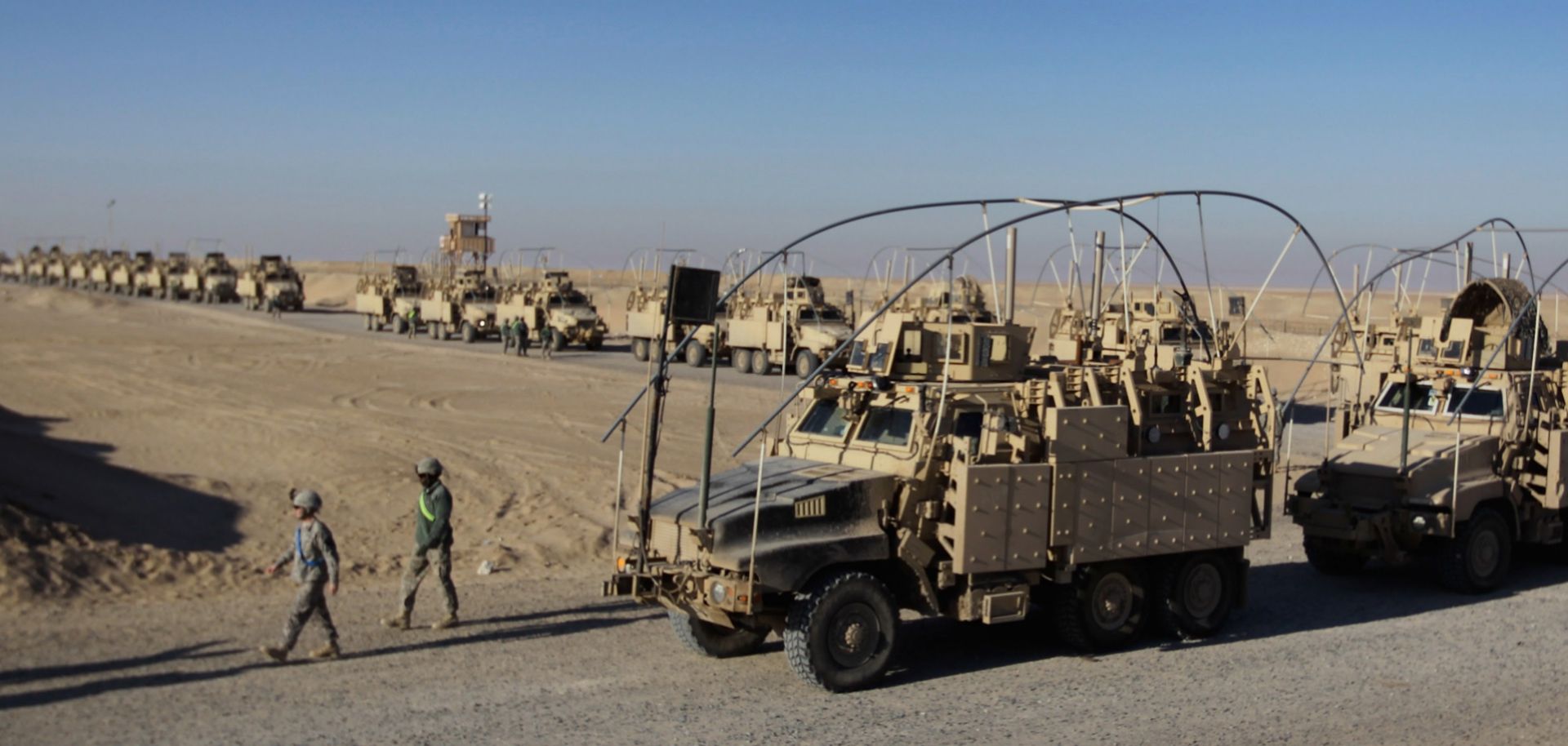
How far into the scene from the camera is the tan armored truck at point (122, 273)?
89.1 meters

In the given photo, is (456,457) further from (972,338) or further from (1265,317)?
(1265,317)

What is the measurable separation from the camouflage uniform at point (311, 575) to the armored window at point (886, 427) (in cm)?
413

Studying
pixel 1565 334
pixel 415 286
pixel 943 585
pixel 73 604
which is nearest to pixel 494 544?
pixel 73 604

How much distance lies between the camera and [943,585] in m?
10.8

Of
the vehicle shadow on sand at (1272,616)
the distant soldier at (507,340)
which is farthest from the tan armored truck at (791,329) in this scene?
the vehicle shadow on sand at (1272,616)

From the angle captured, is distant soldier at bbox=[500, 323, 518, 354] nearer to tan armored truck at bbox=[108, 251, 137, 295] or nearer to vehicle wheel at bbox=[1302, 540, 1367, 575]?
vehicle wheel at bbox=[1302, 540, 1367, 575]

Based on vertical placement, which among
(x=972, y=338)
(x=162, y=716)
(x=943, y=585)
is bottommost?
(x=162, y=716)

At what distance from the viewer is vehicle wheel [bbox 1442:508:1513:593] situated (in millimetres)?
14211

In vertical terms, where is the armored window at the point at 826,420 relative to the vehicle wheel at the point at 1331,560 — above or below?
above

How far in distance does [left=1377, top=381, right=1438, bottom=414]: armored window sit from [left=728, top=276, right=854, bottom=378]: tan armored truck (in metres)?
21.1

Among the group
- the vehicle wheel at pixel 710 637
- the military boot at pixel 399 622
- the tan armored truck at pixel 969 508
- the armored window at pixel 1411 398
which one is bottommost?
the military boot at pixel 399 622

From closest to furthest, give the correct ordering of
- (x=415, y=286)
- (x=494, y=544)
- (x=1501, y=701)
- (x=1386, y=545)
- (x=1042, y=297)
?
(x=1501, y=701)
(x=1386, y=545)
(x=494, y=544)
(x=415, y=286)
(x=1042, y=297)

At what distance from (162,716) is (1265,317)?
66446 mm

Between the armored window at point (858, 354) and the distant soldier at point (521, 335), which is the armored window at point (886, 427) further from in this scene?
the distant soldier at point (521, 335)
